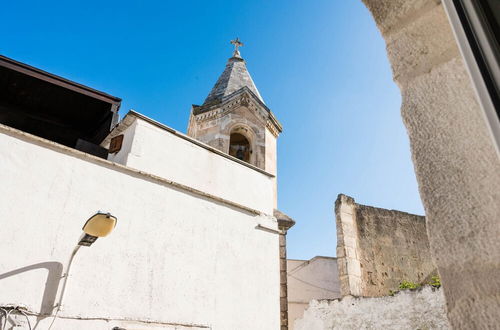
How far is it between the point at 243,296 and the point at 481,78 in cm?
543

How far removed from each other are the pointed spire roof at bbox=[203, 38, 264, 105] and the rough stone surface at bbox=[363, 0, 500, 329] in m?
9.30

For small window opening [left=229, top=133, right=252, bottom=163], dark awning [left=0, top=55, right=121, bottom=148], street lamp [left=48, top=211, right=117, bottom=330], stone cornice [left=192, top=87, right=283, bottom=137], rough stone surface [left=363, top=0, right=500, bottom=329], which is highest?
stone cornice [left=192, top=87, right=283, bottom=137]

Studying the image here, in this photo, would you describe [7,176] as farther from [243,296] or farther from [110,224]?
[243,296]

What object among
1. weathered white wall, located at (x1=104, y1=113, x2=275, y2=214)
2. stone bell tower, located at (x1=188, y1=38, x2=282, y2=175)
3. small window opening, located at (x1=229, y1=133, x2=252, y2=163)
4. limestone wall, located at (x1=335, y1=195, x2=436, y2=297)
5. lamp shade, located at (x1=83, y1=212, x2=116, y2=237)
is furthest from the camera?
limestone wall, located at (x1=335, y1=195, x2=436, y2=297)

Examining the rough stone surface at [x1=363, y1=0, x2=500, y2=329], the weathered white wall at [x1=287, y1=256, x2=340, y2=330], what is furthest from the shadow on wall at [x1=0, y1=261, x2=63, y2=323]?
the weathered white wall at [x1=287, y1=256, x2=340, y2=330]

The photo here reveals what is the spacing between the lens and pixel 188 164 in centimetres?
639

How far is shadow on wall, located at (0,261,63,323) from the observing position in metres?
4.02

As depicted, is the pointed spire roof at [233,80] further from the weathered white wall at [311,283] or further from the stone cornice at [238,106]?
the weathered white wall at [311,283]

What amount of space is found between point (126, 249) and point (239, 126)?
560 cm

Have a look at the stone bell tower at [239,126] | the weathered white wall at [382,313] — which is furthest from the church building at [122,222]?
the stone bell tower at [239,126]

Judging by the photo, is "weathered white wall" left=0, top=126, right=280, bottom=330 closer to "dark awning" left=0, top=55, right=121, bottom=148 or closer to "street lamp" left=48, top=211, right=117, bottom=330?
"street lamp" left=48, top=211, right=117, bottom=330

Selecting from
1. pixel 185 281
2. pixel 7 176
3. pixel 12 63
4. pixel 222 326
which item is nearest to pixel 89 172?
pixel 7 176

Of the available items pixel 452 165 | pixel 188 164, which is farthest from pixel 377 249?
pixel 452 165

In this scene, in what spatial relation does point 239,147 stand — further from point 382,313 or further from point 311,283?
point 311,283
